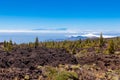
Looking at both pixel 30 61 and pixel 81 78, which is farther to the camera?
pixel 30 61

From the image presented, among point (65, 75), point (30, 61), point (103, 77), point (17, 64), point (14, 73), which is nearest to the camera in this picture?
point (65, 75)

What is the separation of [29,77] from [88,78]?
533cm

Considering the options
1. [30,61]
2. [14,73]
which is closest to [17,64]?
[30,61]

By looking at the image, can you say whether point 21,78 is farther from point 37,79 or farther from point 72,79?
point 72,79

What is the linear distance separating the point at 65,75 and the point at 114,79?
5.53 meters

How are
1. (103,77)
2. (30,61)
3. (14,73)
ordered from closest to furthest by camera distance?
(14,73)
(103,77)
(30,61)

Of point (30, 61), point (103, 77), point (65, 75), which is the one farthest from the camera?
point (30, 61)

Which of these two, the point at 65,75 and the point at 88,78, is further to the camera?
the point at 88,78

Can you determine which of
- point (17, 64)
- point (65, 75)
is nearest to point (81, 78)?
point (65, 75)

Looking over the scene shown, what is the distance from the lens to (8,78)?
2244 cm

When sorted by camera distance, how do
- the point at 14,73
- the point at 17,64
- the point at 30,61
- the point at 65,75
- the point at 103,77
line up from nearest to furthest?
the point at 65,75
the point at 14,73
the point at 103,77
the point at 17,64
the point at 30,61

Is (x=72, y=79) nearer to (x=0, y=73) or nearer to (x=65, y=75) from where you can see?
(x=65, y=75)

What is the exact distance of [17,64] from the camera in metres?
39.4

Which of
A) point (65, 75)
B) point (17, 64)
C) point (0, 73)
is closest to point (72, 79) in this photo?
point (65, 75)
